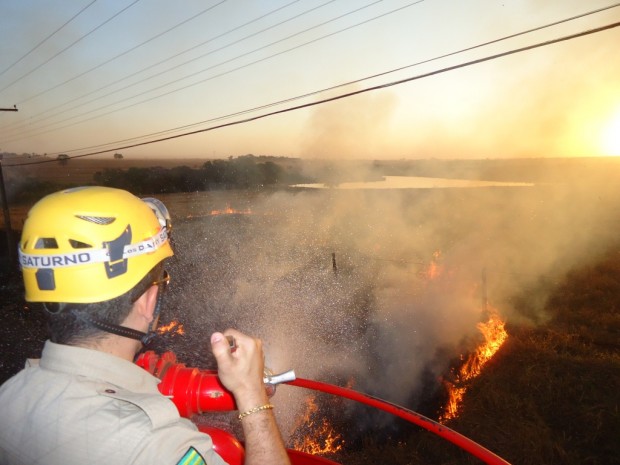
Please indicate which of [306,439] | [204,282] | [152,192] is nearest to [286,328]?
[306,439]

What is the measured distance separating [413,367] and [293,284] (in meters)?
5.11

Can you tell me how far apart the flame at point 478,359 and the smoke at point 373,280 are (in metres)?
0.41

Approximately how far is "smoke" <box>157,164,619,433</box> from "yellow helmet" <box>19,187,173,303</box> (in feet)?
22.9

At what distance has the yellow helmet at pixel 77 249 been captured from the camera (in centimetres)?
131

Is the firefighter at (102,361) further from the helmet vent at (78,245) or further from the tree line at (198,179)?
the tree line at (198,179)

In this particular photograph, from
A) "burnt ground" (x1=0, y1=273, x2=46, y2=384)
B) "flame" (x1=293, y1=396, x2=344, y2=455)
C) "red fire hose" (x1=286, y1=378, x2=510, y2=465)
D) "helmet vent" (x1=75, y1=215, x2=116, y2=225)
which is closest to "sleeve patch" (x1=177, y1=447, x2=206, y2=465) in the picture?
"red fire hose" (x1=286, y1=378, x2=510, y2=465)

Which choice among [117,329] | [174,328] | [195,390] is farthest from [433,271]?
[117,329]

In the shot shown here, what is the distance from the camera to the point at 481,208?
23.1 meters

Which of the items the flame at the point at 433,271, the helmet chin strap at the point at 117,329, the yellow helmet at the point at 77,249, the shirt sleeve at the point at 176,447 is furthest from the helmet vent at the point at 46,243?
the flame at the point at 433,271

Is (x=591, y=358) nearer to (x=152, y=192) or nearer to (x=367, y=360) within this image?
(x=367, y=360)

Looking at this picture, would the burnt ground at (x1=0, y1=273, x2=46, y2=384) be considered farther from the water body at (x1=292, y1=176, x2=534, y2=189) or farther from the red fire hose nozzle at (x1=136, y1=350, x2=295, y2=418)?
the water body at (x1=292, y1=176, x2=534, y2=189)

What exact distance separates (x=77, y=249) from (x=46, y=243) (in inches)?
5.2

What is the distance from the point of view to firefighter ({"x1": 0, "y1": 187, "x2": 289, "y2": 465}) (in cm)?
100

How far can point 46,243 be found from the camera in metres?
1.35
